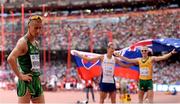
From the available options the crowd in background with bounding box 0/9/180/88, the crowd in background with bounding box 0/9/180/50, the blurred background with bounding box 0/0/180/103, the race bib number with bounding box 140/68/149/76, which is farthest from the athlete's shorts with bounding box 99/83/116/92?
the crowd in background with bounding box 0/9/180/50

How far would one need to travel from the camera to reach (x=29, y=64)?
670 cm

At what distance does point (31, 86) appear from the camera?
6699 mm

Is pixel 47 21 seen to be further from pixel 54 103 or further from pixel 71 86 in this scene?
pixel 54 103

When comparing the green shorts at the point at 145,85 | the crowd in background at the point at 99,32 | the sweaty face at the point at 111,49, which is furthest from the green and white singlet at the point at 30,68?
the crowd in background at the point at 99,32

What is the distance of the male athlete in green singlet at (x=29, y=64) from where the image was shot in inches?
257

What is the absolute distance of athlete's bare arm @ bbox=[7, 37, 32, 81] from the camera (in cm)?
638

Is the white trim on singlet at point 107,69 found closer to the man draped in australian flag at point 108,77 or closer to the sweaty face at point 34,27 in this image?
the man draped in australian flag at point 108,77

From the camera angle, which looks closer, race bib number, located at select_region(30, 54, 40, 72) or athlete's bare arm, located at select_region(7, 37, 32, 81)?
athlete's bare arm, located at select_region(7, 37, 32, 81)

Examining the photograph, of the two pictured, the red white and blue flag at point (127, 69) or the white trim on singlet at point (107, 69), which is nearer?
the white trim on singlet at point (107, 69)

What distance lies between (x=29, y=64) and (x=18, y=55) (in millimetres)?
268

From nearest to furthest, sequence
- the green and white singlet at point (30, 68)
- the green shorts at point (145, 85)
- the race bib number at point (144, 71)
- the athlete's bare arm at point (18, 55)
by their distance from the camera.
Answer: the athlete's bare arm at point (18, 55) → the green and white singlet at point (30, 68) → the green shorts at point (145, 85) → the race bib number at point (144, 71)

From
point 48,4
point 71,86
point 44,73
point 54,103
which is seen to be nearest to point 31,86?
point 54,103

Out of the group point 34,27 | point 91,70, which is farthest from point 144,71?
point 91,70

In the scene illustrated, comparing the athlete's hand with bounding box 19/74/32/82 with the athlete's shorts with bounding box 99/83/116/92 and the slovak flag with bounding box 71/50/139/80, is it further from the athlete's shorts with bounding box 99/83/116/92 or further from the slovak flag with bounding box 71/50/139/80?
the slovak flag with bounding box 71/50/139/80
